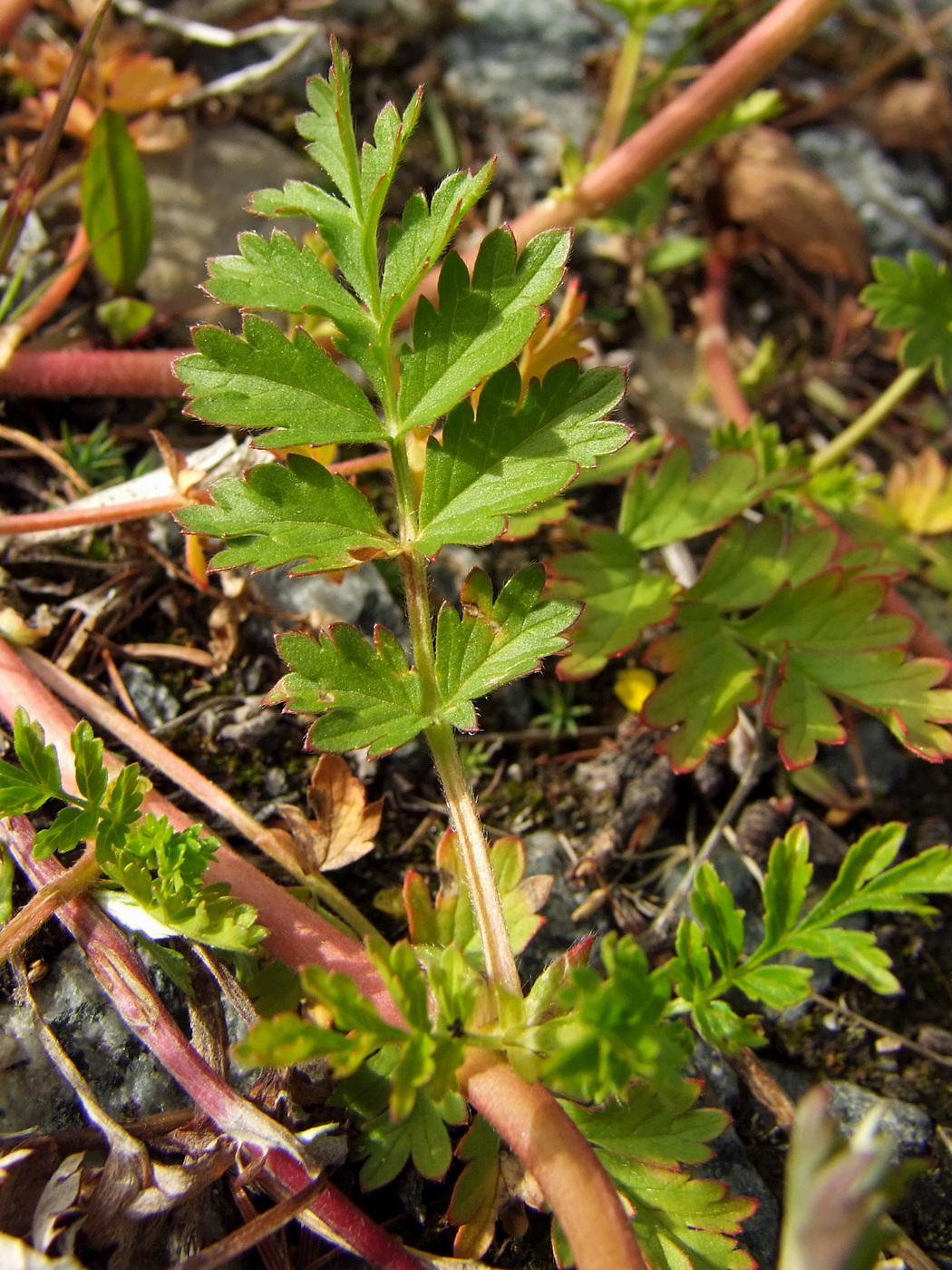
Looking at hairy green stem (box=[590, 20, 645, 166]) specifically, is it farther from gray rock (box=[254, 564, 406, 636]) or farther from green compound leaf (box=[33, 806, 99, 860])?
green compound leaf (box=[33, 806, 99, 860])

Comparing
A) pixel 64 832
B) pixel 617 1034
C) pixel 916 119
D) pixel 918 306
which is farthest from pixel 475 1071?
pixel 916 119

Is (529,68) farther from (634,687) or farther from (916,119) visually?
(634,687)

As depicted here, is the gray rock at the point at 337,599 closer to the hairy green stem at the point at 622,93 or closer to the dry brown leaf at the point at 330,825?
the dry brown leaf at the point at 330,825

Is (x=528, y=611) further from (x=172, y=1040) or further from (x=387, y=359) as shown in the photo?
(x=172, y=1040)

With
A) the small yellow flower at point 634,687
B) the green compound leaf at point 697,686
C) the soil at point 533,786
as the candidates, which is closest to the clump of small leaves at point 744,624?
the green compound leaf at point 697,686

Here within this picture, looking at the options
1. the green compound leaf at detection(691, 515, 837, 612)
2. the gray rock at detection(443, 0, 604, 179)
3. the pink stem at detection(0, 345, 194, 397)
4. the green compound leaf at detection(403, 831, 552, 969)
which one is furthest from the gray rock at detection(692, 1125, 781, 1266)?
the gray rock at detection(443, 0, 604, 179)
